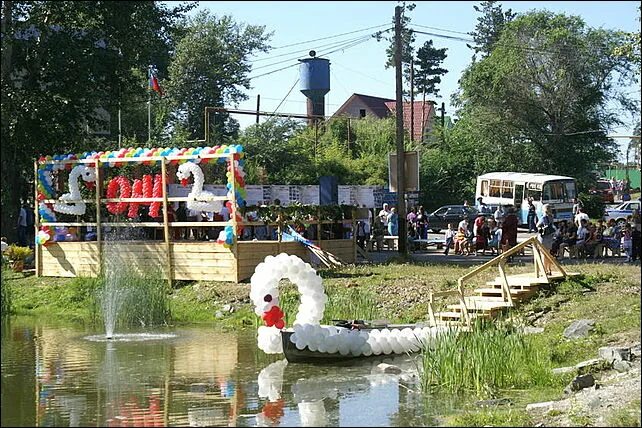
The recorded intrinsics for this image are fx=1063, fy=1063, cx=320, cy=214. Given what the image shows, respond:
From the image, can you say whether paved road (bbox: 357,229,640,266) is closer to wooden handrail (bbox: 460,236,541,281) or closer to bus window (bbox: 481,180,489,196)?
wooden handrail (bbox: 460,236,541,281)

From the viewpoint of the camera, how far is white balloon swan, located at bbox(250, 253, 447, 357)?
18609 mm

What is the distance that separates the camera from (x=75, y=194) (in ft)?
99.0

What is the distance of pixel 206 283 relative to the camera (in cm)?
2728

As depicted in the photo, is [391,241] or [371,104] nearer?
[391,241]

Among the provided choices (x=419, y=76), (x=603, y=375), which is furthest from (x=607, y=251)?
(x=419, y=76)

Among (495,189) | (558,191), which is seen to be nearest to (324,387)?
(558,191)

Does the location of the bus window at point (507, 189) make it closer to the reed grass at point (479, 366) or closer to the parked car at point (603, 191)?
the parked car at point (603, 191)

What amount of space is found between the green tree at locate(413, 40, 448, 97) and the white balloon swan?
268ft

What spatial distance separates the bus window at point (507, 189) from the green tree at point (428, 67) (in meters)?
44.2

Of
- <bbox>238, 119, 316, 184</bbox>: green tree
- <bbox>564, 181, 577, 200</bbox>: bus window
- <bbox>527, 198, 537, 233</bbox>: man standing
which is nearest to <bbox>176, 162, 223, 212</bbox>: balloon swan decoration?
<bbox>527, 198, 537, 233</bbox>: man standing

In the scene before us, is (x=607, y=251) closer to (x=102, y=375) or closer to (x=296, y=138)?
(x=102, y=375)

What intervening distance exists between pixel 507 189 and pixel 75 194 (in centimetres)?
3126

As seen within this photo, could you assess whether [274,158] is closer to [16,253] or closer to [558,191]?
[558,191]

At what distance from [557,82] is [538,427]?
2105 inches
